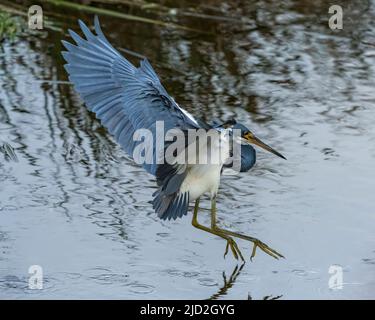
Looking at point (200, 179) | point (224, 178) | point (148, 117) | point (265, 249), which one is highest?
point (148, 117)

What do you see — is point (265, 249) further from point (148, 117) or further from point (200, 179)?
point (148, 117)

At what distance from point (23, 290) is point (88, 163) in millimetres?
1771

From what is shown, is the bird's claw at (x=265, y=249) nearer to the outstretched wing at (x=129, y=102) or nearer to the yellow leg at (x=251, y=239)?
the yellow leg at (x=251, y=239)

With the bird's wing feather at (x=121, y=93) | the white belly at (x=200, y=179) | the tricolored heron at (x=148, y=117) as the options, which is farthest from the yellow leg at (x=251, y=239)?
the bird's wing feather at (x=121, y=93)

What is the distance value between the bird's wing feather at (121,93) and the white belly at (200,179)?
205 millimetres

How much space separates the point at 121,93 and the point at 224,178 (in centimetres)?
117

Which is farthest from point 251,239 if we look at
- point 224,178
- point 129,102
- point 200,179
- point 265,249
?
point 224,178

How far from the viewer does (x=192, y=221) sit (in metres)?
5.80

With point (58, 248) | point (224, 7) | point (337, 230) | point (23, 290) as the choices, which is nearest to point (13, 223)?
point (58, 248)

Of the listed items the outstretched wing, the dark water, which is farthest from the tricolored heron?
the dark water

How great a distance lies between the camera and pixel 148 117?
5.39m
